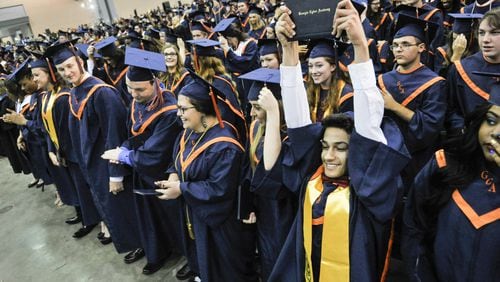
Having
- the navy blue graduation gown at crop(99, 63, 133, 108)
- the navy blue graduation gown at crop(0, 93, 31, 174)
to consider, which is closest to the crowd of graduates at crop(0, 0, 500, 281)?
the navy blue graduation gown at crop(99, 63, 133, 108)

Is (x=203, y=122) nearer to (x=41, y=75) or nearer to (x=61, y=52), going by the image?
(x=61, y=52)

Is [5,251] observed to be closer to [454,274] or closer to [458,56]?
[454,274]

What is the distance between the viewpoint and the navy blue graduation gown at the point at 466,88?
228 cm

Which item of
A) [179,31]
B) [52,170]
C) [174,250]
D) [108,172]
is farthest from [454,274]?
[179,31]

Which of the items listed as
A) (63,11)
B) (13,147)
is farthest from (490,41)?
(63,11)

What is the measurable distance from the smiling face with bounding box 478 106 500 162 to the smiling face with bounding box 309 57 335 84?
4.30 feet

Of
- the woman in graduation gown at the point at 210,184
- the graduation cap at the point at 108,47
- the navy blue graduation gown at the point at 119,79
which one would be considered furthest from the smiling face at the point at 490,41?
the graduation cap at the point at 108,47

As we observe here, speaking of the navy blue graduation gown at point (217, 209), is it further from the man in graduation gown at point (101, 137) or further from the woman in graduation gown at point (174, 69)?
the woman in graduation gown at point (174, 69)

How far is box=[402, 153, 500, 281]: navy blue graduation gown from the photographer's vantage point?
4.53 feet

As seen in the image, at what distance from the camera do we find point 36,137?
423 cm

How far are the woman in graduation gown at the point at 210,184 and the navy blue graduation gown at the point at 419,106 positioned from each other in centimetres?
122

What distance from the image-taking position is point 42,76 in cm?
337

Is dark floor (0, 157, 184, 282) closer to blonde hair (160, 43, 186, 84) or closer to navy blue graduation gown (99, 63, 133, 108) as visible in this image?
navy blue graduation gown (99, 63, 133, 108)

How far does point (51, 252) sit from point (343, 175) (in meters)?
3.67
